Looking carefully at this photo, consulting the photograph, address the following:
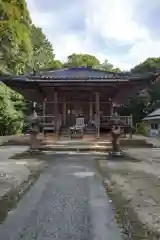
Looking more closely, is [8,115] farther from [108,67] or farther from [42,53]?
[108,67]

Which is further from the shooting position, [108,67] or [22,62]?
[108,67]

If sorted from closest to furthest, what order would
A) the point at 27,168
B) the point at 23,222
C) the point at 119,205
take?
the point at 23,222 → the point at 119,205 → the point at 27,168

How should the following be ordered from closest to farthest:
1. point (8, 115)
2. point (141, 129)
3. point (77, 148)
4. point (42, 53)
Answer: point (77, 148) < point (8, 115) < point (141, 129) < point (42, 53)

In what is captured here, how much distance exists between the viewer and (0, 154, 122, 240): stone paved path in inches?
191

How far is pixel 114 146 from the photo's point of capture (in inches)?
639

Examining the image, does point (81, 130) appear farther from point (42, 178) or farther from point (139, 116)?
point (139, 116)

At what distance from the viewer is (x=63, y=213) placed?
5996 millimetres

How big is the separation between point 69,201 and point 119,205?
3.25 ft

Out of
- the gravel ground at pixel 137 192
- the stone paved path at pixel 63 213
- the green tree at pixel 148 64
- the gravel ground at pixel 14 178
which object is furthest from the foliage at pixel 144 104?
the stone paved path at pixel 63 213

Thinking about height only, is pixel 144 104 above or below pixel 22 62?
below

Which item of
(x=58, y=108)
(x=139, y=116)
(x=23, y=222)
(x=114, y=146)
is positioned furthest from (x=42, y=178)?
(x=139, y=116)

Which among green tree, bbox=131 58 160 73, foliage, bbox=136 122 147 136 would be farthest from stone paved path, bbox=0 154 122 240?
green tree, bbox=131 58 160 73

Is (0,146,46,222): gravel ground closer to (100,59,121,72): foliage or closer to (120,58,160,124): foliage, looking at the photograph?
(120,58,160,124): foliage

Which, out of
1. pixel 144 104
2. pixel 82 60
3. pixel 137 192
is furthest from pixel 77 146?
pixel 82 60
